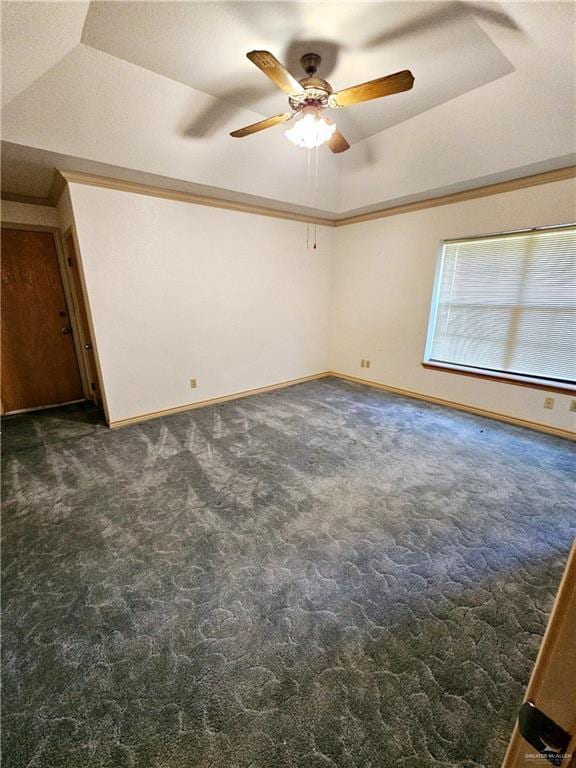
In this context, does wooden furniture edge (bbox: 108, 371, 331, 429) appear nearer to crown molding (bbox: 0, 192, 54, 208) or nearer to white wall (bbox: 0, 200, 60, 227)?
white wall (bbox: 0, 200, 60, 227)

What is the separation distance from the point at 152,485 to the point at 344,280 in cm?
389

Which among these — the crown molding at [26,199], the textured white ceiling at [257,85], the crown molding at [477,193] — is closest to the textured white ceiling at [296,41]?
the textured white ceiling at [257,85]

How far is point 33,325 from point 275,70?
12.4ft

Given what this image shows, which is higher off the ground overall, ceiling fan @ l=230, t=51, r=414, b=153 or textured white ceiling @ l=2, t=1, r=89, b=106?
textured white ceiling @ l=2, t=1, r=89, b=106

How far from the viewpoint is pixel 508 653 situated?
4.19 ft

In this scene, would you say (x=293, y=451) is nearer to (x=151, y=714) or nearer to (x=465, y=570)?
(x=465, y=570)

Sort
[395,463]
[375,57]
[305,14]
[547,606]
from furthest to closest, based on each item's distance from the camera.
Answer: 1. [395,463]
2. [375,57]
3. [305,14]
4. [547,606]

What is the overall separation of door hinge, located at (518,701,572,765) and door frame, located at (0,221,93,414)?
187 inches

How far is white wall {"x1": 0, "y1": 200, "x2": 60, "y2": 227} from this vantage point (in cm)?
357

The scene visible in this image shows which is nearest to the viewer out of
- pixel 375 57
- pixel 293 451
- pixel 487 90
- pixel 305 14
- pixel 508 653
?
pixel 508 653

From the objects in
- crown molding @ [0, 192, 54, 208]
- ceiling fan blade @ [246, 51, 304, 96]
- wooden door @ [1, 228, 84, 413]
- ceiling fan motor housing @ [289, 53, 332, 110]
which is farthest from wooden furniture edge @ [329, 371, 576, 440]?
crown molding @ [0, 192, 54, 208]

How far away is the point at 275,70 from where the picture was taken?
1734 mm

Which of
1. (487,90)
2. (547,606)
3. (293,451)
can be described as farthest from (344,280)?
(547,606)

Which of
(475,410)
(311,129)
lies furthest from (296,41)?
(475,410)
